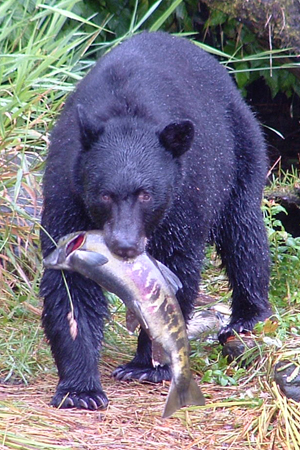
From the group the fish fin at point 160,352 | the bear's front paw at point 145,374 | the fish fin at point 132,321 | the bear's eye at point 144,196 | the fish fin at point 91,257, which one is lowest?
the bear's front paw at point 145,374

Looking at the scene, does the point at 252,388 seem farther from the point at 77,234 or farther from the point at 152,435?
the point at 77,234

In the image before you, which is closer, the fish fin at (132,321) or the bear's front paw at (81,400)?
the fish fin at (132,321)

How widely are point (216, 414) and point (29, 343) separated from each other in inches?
56.1

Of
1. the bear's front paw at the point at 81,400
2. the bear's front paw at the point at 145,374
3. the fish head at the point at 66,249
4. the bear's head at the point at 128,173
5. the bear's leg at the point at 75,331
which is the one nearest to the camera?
the bear's head at the point at 128,173

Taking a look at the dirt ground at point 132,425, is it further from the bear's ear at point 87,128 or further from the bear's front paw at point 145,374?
the bear's ear at point 87,128

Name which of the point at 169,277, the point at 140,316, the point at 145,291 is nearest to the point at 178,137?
the point at 169,277

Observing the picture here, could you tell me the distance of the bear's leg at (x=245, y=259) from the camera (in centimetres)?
569

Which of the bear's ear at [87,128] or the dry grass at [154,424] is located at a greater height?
the bear's ear at [87,128]

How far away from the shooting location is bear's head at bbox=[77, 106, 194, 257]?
13.3 ft

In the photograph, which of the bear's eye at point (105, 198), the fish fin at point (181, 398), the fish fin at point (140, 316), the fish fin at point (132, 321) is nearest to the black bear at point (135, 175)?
the bear's eye at point (105, 198)

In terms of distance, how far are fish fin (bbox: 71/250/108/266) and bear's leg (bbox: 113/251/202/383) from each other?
742 mm

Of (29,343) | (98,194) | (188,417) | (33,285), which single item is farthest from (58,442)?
(33,285)

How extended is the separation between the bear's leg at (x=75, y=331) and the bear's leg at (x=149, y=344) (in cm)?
43

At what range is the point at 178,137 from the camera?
4316 millimetres
